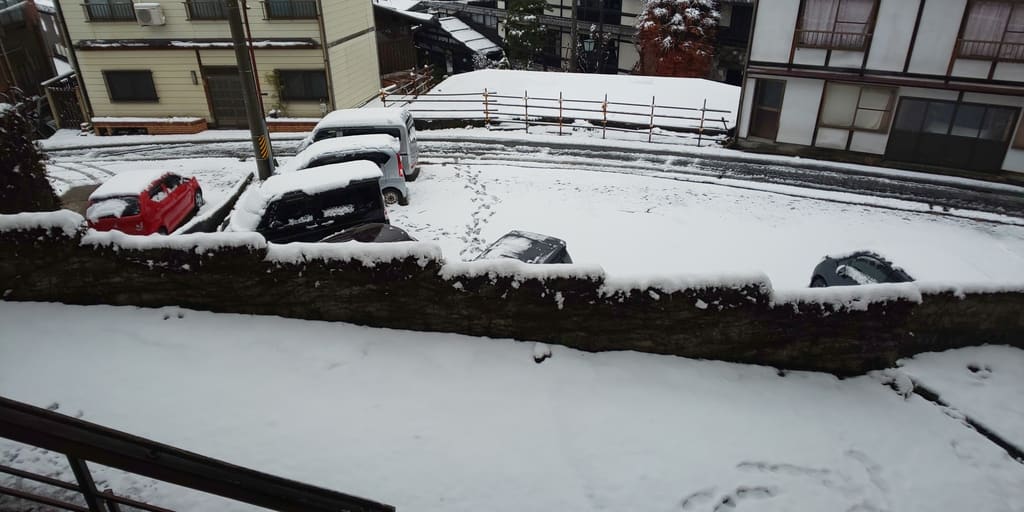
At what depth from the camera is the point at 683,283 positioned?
709cm

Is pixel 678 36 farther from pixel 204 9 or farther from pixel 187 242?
pixel 187 242

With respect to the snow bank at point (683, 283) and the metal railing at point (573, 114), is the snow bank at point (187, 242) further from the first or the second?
the metal railing at point (573, 114)

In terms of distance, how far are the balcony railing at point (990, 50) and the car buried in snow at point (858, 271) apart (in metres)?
12.3

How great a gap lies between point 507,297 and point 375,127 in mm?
9779

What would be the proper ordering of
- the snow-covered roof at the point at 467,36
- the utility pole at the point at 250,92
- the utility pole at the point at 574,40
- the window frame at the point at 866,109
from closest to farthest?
the utility pole at the point at 250,92 < the window frame at the point at 866,109 < the utility pole at the point at 574,40 < the snow-covered roof at the point at 467,36

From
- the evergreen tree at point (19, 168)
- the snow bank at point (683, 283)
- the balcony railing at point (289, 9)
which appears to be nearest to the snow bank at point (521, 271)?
the snow bank at point (683, 283)

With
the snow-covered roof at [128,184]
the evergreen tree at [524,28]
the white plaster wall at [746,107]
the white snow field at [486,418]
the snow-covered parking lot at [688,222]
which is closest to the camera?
the white snow field at [486,418]

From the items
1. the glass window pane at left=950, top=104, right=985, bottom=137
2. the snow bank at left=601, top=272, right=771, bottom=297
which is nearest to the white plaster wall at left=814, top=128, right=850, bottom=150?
the glass window pane at left=950, top=104, right=985, bottom=137

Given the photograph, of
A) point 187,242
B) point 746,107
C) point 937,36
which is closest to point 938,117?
point 937,36

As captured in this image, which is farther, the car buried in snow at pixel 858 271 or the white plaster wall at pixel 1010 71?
the white plaster wall at pixel 1010 71

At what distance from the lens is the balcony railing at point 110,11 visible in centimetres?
2249

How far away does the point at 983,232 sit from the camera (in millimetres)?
13922

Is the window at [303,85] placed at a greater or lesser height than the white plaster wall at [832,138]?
greater

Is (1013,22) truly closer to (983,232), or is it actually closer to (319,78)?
(983,232)
